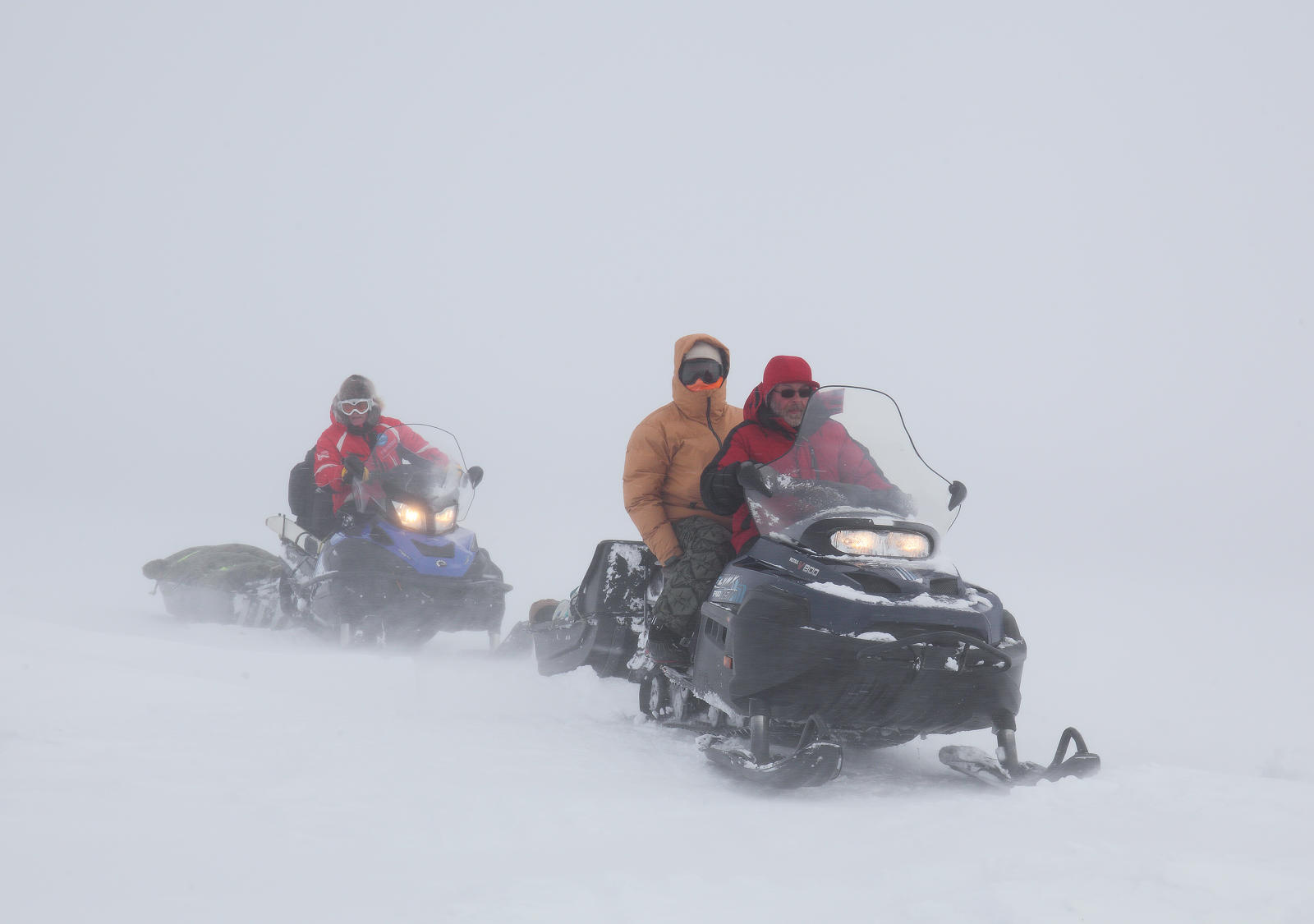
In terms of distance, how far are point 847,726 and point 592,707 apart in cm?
155

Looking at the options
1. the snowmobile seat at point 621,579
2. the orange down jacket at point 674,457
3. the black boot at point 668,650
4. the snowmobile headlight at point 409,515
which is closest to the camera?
the black boot at point 668,650

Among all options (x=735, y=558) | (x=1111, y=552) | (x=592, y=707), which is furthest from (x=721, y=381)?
(x=1111, y=552)

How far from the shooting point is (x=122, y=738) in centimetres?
302

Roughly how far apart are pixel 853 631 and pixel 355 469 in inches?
178

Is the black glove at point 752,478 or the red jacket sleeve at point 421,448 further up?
the black glove at point 752,478

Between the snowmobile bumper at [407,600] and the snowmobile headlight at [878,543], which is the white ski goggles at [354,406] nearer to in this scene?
the snowmobile bumper at [407,600]

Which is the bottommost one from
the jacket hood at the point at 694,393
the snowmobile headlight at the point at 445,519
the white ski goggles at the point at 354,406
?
the snowmobile headlight at the point at 445,519

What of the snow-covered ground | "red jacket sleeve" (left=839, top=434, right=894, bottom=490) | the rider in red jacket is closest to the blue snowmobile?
the snow-covered ground

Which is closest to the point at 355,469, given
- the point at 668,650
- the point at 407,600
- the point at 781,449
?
the point at 407,600

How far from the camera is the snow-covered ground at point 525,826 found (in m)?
2.07

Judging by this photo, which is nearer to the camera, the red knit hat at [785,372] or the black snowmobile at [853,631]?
the black snowmobile at [853,631]

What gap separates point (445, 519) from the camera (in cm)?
687

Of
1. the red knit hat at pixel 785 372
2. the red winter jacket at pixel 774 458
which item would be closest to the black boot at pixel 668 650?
the red winter jacket at pixel 774 458

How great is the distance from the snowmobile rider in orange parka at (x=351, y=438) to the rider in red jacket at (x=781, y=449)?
349cm
